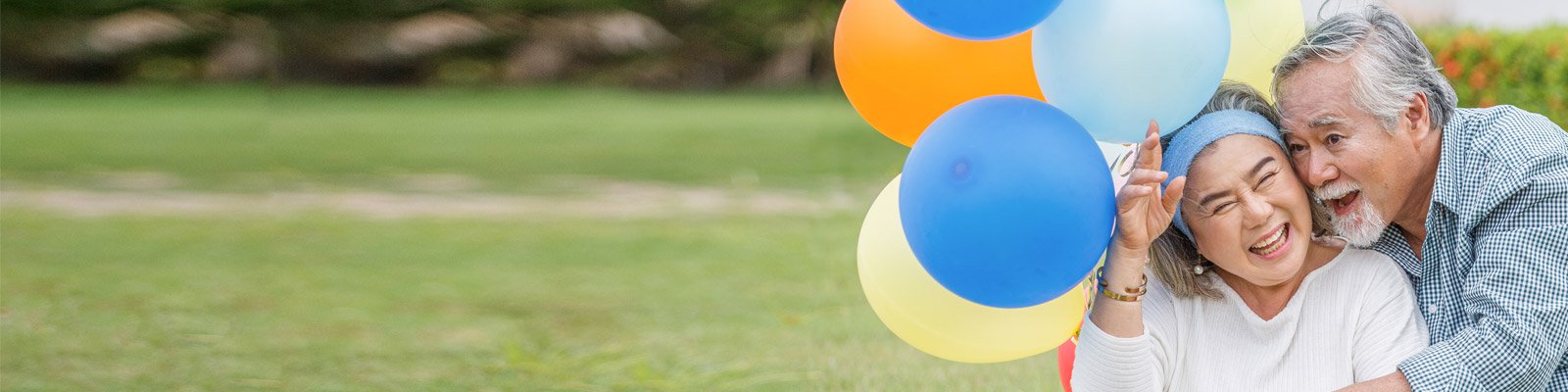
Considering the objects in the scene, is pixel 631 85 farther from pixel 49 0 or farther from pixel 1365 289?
pixel 1365 289

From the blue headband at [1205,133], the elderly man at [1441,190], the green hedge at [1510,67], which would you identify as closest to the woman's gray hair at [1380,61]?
the elderly man at [1441,190]

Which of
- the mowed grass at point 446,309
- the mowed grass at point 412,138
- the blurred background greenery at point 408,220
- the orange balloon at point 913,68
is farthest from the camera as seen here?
the mowed grass at point 412,138

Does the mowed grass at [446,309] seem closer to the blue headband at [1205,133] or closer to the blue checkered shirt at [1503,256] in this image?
the blue headband at [1205,133]

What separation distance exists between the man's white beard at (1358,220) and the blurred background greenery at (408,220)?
2.36 m

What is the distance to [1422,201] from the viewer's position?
2807 millimetres

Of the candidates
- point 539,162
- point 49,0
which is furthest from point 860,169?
point 49,0

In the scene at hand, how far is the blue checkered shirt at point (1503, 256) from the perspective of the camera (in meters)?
2.52

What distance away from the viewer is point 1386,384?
2602mm

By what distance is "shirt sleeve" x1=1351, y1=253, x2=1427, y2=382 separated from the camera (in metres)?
2.68

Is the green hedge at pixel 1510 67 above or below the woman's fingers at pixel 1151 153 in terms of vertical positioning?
below

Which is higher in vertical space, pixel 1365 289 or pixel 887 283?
pixel 887 283

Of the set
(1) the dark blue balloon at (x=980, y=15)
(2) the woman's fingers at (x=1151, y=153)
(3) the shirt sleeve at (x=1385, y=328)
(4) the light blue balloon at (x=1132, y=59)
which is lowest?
(3) the shirt sleeve at (x=1385, y=328)

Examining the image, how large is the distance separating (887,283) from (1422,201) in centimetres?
106

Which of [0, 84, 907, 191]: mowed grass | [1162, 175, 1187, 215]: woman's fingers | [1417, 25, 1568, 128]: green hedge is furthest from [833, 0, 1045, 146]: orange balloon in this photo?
[0, 84, 907, 191]: mowed grass
